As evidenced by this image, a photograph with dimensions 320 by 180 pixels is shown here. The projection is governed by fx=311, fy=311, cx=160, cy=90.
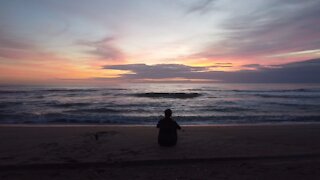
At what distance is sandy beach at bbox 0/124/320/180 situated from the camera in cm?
572

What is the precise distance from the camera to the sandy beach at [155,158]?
18.8ft

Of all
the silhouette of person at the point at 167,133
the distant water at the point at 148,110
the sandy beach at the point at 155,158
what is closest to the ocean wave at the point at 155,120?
the distant water at the point at 148,110

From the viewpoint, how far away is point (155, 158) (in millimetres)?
6941

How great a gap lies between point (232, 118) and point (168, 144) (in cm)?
1100

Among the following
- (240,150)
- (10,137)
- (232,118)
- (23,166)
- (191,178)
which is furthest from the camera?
(232,118)

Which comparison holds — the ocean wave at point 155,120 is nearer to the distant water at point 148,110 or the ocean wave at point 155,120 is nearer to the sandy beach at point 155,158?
the distant water at point 148,110

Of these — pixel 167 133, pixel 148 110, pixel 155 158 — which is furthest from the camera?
pixel 148 110

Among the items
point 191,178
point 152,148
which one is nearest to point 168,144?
point 152,148

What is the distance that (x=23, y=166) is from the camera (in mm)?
Answer: 6238

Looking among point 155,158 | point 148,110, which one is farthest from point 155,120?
point 155,158

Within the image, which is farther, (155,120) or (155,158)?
(155,120)

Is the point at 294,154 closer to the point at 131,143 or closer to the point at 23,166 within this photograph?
the point at 131,143

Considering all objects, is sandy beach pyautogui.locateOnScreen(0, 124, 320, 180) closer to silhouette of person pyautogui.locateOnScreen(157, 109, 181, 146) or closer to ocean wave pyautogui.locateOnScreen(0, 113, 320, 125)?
silhouette of person pyautogui.locateOnScreen(157, 109, 181, 146)

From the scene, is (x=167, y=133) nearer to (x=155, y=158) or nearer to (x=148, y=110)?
(x=155, y=158)
